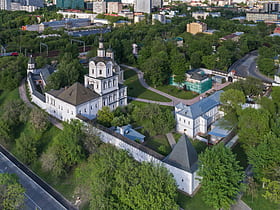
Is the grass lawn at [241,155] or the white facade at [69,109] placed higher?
the white facade at [69,109]

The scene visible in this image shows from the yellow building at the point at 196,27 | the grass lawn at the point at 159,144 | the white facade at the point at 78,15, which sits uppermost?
the white facade at the point at 78,15

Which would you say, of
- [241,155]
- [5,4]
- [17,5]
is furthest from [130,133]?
[5,4]

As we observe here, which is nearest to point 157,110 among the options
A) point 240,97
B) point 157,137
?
point 157,137

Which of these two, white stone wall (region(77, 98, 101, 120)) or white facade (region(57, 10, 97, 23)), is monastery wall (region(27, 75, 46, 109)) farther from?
white facade (region(57, 10, 97, 23))

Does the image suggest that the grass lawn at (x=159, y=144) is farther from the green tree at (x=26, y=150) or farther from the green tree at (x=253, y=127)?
the green tree at (x=26, y=150)

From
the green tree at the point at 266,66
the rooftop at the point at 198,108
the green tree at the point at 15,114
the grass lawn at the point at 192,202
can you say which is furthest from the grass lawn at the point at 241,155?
the green tree at the point at 266,66

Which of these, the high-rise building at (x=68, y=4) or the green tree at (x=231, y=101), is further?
the high-rise building at (x=68, y=4)

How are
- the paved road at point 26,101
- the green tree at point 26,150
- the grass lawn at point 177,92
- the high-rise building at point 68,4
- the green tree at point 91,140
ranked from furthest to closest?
the high-rise building at point 68,4 < the grass lawn at point 177,92 < the paved road at point 26,101 < the green tree at point 26,150 < the green tree at point 91,140

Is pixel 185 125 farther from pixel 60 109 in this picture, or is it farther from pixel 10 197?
pixel 10 197
